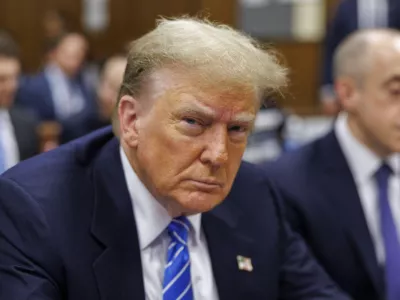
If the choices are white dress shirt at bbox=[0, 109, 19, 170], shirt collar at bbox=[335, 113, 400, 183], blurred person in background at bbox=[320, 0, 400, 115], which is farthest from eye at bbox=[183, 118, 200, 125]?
blurred person in background at bbox=[320, 0, 400, 115]

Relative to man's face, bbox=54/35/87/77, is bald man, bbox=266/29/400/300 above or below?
above

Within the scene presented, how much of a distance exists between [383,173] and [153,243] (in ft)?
3.87

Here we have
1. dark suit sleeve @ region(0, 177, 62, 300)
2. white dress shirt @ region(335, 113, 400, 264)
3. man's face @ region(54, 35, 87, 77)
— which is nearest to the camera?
dark suit sleeve @ region(0, 177, 62, 300)

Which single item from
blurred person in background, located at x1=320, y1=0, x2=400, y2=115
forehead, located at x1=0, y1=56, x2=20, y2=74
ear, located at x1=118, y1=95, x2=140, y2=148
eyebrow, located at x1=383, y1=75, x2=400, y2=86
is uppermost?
ear, located at x1=118, y1=95, x2=140, y2=148

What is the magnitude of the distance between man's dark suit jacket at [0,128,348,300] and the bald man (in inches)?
Result: 19.1

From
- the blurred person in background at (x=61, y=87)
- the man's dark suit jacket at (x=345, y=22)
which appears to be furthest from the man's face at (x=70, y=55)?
the man's dark suit jacket at (x=345, y=22)

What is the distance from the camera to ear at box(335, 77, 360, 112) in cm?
291

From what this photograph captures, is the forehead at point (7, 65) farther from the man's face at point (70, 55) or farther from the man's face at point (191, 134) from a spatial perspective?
the man's face at point (191, 134)

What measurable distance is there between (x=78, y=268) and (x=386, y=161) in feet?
4.70

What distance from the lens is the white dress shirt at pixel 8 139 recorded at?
4.65 m

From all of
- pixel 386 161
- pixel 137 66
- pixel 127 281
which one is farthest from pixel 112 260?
pixel 386 161

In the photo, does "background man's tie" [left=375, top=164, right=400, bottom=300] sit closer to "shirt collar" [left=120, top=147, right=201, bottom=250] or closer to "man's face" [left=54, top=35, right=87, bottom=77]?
"shirt collar" [left=120, top=147, right=201, bottom=250]

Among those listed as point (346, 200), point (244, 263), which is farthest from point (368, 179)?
point (244, 263)

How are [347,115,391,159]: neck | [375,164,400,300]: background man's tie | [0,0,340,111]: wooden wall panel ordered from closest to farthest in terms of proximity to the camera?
[375,164,400,300]: background man's tie < [347,115,391,159]: neck < [0,0,340,111]: wooden wall panel
